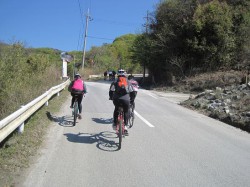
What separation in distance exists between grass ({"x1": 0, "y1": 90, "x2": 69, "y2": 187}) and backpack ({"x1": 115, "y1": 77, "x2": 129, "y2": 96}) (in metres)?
2.30

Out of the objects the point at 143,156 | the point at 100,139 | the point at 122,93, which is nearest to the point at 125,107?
the point at 122,93

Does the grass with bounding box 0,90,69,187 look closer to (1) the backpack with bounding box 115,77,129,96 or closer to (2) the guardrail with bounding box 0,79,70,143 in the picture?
(2) the guardrail with bounding box 0,79,70,143

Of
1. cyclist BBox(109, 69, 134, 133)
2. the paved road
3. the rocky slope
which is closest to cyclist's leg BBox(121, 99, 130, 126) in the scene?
cyclist BBox(109, 69, 134, 133)

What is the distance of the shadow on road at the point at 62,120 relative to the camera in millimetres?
11373

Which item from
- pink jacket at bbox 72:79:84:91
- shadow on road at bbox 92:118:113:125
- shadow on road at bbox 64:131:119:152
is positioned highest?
pink jacket at bbox 72:79:84:91

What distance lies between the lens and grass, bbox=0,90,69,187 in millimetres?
6094

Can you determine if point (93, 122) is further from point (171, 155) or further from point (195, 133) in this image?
point (171, 155)

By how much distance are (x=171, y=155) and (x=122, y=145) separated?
4.51 feet

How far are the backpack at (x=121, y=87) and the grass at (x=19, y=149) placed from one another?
7.54 feet

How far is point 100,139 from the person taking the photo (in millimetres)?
9266

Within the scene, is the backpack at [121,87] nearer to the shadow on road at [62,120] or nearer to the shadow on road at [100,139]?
the shadow on road at [100,139]

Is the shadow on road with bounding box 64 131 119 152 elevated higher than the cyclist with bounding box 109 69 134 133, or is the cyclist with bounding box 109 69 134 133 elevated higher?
the cyclist with bounding box 109 69 134 133

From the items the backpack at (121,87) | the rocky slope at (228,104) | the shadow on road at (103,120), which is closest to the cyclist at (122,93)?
the backpack at (121,87)

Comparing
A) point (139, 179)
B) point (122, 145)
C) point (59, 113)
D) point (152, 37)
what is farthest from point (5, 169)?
point (152, 37)
